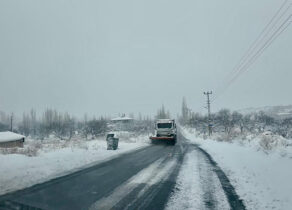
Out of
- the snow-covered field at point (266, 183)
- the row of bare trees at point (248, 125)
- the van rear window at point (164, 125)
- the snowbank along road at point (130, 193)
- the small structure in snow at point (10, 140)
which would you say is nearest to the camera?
the snowbank along road at point (130, 193)

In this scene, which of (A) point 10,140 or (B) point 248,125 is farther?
(B) point 248,125

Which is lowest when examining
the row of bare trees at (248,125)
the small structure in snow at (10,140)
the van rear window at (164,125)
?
the small structure in snow at (10,140)

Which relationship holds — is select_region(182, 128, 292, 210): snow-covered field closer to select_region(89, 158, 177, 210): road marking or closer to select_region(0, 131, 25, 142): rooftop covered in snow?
select_region(89, 158, 177, 210): road marking

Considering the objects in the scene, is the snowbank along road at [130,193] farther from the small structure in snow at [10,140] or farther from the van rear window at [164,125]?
the small structure in snow at [10,140]

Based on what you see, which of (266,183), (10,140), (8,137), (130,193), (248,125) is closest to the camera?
(130,193)

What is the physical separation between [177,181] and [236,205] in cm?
257

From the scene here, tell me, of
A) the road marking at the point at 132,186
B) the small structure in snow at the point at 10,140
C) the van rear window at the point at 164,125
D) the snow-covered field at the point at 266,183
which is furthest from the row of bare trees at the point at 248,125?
the small structure in snow at the point at 10,140

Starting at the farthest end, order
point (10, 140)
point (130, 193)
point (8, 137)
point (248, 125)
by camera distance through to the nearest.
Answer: point (248, 125)
point (8, 137)
point (10, 140)
point (130, 193)

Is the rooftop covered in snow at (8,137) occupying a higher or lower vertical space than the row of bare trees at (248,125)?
lower

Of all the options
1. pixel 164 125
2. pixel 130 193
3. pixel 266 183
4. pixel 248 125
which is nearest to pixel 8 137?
pixel 164 125

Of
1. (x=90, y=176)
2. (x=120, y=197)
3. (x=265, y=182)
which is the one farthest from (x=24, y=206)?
(x=265, y=182)

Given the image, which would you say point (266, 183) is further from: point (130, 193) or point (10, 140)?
point (10, 140)

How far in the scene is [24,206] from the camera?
15.6 ft

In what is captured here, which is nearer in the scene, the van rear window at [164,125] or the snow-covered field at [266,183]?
the snow-covered field at [266,183]
